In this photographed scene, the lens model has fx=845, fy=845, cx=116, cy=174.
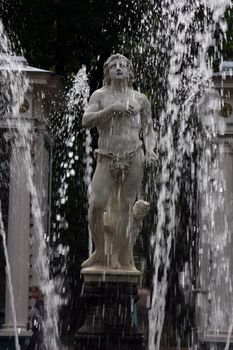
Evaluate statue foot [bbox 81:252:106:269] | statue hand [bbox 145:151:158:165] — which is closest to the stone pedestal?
Answer: statue foot [bbox 81:252:106:269]

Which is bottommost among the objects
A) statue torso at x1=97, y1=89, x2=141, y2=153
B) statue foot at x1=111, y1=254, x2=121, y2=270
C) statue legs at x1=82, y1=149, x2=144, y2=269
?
statue foot at x1=111, y1=254, x2=121, y2=270

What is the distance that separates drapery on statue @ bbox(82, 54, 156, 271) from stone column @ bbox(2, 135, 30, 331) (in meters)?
4.78

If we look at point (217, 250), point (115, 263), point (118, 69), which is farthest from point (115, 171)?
point (217, 250)

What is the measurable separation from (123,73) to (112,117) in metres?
0.51

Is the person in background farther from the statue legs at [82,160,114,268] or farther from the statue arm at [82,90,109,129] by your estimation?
the statue arm at [82,90,109,129]

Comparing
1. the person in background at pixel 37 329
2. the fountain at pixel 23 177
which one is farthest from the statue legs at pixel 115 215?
the fountain at pixel 23 177

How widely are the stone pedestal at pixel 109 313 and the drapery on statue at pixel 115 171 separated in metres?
0.18

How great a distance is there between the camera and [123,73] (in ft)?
28.1

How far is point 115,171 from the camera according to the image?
27.3 feet

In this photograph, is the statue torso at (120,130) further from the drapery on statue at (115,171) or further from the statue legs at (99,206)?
the statue legs at (99,206)

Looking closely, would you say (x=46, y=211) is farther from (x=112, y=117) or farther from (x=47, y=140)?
(x=112, y=117)

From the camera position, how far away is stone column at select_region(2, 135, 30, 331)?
12977 mm

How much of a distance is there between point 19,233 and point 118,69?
208 inches

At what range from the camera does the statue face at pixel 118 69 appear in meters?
8.56
